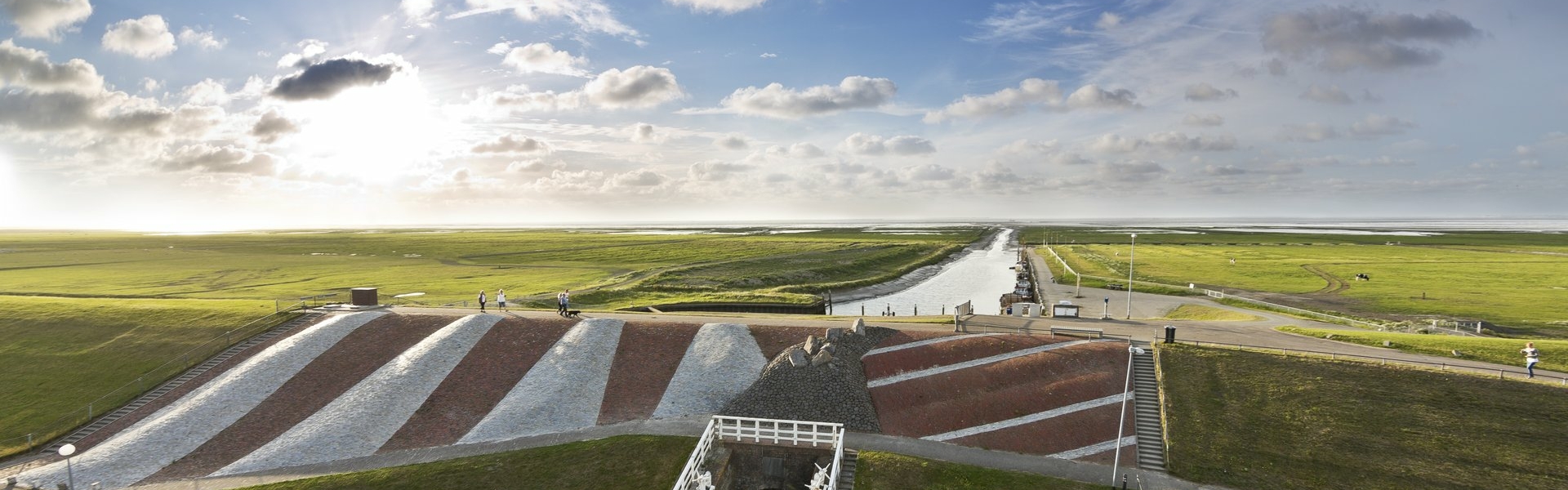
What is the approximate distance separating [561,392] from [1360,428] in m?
36.6

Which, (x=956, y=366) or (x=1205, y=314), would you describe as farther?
(x=1205, y=314)

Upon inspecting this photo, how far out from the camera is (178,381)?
Result: 1382 inches

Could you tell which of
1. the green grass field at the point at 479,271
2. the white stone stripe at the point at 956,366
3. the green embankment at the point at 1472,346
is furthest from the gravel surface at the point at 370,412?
the green embankment at the point at 1472,346

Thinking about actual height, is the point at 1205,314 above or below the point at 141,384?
above

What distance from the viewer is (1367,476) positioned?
2302cm

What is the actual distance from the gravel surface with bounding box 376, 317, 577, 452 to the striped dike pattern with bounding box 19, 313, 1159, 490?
116mm

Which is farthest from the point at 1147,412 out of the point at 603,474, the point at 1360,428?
the point at 603,474

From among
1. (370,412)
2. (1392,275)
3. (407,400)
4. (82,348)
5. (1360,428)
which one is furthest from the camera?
(1392,275)

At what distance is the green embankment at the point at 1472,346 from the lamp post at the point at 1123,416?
14.7m

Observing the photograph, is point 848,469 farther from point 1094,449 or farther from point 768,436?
point 1094,449

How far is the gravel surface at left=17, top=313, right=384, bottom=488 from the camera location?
26562 millimetres

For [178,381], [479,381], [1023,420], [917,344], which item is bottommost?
[178,381]

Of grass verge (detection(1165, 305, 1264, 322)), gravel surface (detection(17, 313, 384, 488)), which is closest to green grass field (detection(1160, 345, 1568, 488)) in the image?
grass verge (detection(1165, 305, 1264, 322))

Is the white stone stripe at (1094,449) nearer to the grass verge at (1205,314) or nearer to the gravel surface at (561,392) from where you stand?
the gravel surface at (561,392)
